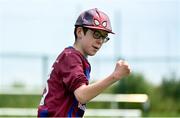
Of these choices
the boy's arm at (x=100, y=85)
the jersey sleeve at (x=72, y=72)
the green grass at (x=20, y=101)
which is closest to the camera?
the boy's arm at (x=100, y=85)

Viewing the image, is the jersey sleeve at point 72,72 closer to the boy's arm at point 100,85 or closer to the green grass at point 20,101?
the boy's arm at point 100,85

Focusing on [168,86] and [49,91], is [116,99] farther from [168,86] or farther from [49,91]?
[49,91]

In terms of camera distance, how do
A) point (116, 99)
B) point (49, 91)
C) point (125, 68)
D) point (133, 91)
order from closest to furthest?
point (125, 68) < point (49, 91) < point (116, 99) < point (133, 91)

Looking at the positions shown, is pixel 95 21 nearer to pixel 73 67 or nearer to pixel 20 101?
pixel 73 67

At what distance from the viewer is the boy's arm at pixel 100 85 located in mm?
3271

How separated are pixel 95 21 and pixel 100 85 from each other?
437 millimetres

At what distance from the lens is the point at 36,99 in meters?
13.6

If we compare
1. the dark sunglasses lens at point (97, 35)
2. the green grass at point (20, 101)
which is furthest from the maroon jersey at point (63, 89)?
the green grass at point (20, 101)

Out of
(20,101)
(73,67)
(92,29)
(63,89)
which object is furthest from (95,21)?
(20,101)

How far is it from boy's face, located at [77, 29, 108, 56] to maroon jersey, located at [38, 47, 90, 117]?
0.16ft

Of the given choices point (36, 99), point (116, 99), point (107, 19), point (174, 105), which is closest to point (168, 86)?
point (174, 105)

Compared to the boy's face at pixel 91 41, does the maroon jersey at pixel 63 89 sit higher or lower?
lower

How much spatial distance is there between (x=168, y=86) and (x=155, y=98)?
1.94 feet

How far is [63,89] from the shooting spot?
139 inches
